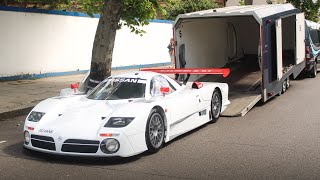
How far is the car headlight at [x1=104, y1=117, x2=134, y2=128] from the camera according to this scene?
6.34m

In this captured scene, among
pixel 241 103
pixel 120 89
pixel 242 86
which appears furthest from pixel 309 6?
pixel 120 89

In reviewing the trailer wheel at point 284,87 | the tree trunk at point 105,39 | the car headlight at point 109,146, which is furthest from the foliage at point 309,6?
the car headlight at point 109,146

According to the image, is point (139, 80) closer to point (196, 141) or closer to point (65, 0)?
point (196, 141)

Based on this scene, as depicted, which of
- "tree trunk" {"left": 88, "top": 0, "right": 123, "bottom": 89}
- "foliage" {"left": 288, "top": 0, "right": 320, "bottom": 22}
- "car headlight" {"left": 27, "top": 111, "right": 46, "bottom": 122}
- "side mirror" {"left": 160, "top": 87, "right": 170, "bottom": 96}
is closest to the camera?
"car headlight" {"left": 27, "top": 111, "right": 46, "bottom": 122}

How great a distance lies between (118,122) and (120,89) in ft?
4.30

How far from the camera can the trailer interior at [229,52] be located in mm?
12045

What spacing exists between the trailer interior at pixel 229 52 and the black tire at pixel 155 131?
336cm

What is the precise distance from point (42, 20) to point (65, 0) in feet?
3.94

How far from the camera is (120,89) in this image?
7602mm

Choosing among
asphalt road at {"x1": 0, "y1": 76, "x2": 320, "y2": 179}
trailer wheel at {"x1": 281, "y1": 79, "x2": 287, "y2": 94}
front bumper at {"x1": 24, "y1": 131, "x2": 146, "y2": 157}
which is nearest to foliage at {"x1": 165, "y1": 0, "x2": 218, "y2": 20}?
trailer wheel at {"x1": 281, "y1": 79, "x2": 287, "y2": 94}

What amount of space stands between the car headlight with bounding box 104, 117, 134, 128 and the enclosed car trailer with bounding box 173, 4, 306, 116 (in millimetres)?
4180

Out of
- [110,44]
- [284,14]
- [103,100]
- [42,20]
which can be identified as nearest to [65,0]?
[42,20]

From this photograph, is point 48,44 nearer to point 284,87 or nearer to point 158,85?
point 284,87

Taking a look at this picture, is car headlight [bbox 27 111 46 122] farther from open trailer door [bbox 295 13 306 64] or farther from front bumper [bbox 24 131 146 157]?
open trailer door [bbox 295 13 306 64]
